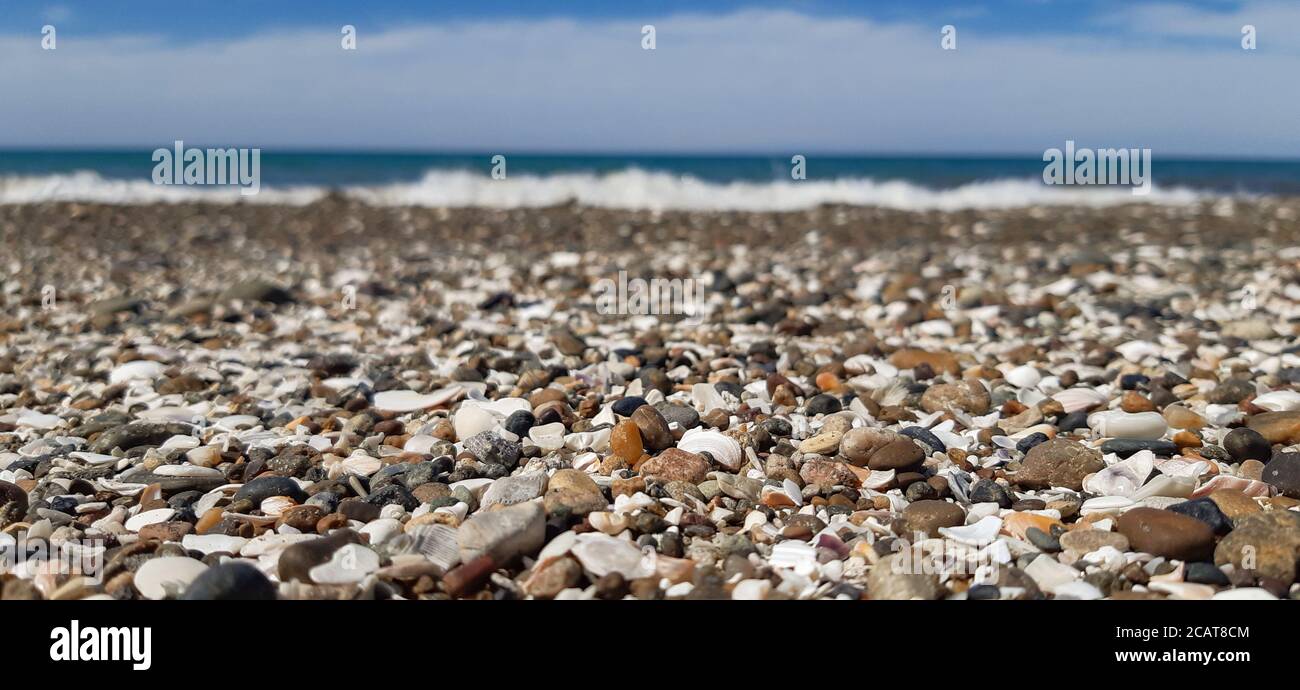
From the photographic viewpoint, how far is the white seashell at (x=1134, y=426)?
3.45 metres

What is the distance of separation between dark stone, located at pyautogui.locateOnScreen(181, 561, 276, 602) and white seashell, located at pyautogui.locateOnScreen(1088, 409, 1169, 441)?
2.89 m

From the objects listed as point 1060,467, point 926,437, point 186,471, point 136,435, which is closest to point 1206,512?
point 1060,467

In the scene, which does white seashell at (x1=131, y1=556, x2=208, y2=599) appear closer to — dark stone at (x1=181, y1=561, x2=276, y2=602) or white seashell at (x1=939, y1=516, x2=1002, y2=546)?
dark stone at (x1=181, y1=561, x2=276, y2=602)

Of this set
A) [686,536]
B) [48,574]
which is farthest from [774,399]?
[48,574]

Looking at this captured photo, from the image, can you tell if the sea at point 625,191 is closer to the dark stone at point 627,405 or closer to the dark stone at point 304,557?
the dark stone at point 627,405

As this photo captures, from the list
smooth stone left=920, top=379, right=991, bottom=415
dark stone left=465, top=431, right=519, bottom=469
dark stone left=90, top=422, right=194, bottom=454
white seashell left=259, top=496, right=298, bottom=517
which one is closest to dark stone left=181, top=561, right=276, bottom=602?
white seashell left=259, top=496, right=298, bottom=517

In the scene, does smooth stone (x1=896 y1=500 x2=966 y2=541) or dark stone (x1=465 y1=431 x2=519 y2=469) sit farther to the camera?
dark stone (x1=465 y1=431 x2=519 y2=469)

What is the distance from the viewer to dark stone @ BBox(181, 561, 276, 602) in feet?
7.16

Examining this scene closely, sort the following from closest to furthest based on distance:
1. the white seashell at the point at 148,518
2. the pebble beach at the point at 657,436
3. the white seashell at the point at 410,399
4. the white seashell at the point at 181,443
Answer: the pebble beach at the point at 657,436, the white seashell at the point at 148,518, the white seashell at the point at 181,443, the white seashell at the point at 410,399

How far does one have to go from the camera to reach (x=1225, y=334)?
209 inches

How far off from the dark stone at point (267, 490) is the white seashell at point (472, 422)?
70cm

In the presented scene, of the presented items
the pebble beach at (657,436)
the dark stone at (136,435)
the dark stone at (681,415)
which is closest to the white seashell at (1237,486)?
the pebble beach at (657,436)
